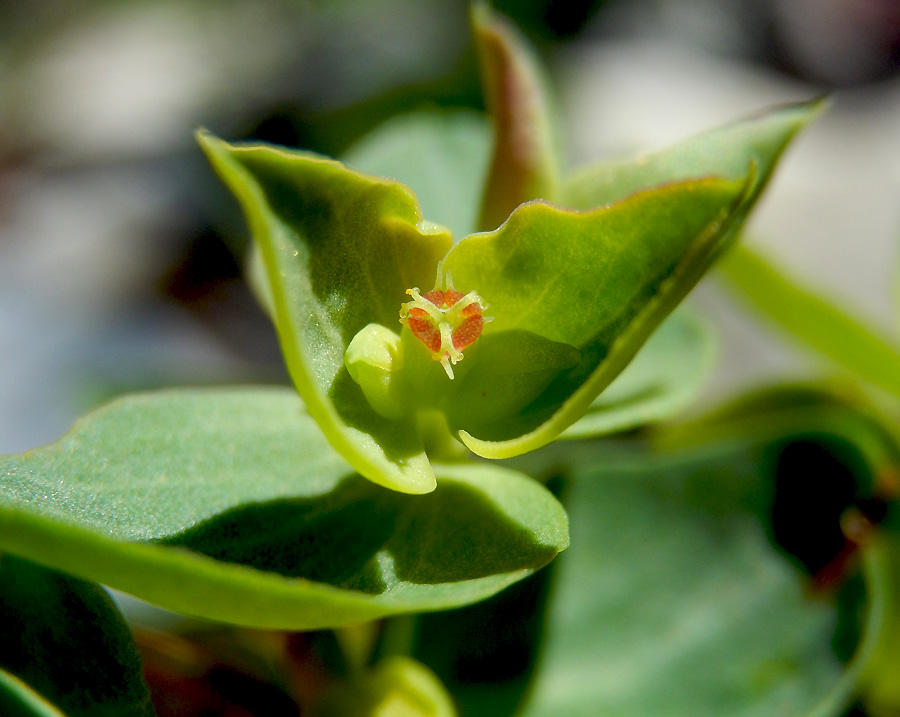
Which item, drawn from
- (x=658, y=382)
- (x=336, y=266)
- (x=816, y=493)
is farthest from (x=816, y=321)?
(x=336, y=266)

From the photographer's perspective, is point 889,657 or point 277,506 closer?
point 277,506

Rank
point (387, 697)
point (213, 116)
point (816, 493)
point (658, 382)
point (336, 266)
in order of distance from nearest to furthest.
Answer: point (336, 266)
point (387, 697)
point (658, 382)
point (816, 493)
point (213, 116)

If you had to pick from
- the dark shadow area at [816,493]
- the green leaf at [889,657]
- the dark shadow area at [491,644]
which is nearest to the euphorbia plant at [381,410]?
the dark shadow area at [491,644]

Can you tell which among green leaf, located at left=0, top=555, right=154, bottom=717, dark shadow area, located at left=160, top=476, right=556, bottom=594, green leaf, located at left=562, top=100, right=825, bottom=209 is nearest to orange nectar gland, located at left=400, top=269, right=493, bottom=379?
dark shadow area, located at left=160, top=476, right=556, bottom=594

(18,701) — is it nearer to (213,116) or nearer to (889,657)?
(889,657)

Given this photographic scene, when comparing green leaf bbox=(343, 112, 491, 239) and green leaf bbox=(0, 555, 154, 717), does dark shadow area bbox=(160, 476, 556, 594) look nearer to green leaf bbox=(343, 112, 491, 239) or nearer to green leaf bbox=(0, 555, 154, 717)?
green leaf bbox=(0, 555, 154, 717)

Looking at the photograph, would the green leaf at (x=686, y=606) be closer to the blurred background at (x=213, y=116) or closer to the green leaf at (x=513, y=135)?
the green leaf at (x=513, y=135)
